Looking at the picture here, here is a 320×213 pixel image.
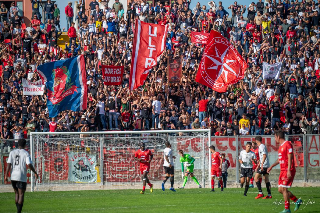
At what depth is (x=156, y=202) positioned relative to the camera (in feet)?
57.3

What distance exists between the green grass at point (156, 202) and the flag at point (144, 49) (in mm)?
5292

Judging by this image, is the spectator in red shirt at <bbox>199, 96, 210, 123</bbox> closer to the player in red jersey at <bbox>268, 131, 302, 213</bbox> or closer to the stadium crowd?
the stadium crowd

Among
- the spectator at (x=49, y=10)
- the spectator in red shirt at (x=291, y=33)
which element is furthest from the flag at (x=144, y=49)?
the spectator at (x=49, y=10)

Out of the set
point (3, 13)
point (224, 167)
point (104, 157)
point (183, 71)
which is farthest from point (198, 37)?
point (3, 13)

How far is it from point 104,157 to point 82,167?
42.4 inches

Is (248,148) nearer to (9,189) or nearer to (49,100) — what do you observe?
(49,100)

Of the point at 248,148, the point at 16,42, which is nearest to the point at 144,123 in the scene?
the point at 248,148

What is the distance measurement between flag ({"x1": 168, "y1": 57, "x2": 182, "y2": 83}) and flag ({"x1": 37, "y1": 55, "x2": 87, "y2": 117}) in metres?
5.00

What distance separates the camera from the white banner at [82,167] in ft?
80.4

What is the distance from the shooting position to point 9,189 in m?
24.6

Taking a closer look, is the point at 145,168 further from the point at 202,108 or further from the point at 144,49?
the point at 202,108

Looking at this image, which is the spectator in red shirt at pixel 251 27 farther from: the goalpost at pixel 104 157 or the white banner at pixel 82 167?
the white banner at pixel 82 167

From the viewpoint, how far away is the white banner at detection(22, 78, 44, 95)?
27.0 metres

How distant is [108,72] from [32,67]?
6.45 m
